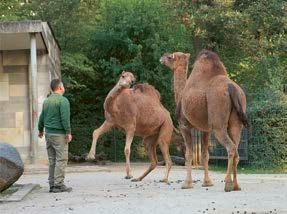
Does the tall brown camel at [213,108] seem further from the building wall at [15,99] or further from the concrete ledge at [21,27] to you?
the building wall at [15,99]

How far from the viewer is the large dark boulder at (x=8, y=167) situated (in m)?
11.6

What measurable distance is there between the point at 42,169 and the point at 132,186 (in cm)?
685

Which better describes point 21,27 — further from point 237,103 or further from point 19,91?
point 237,103

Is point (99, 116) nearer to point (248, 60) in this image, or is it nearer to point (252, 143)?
point (248, 60)

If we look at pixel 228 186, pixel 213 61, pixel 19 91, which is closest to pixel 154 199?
pixel 228 186

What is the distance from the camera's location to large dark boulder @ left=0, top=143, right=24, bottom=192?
11595mm

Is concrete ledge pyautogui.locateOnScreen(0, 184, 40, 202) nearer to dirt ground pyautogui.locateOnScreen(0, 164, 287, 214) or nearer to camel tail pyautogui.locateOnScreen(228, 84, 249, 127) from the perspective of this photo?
dirt ground pyautogui.locateOnScreen(0, 164, 287, 214)

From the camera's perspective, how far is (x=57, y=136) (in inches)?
504

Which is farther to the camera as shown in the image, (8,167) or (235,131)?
(235,131)

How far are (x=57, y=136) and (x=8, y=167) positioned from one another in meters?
1.42

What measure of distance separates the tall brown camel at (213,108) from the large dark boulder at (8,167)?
3331 mm

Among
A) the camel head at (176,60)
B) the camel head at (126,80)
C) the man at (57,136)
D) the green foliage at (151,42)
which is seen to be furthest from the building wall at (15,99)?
the man at (57,136)

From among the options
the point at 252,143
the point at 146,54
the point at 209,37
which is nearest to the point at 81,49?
the point at 146,54

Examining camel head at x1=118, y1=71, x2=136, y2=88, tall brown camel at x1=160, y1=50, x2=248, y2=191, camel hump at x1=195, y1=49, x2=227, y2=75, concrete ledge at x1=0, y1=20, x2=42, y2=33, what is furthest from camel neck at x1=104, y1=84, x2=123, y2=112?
concrete ledge at x1=0, y1=20, x2=42, y2=33
